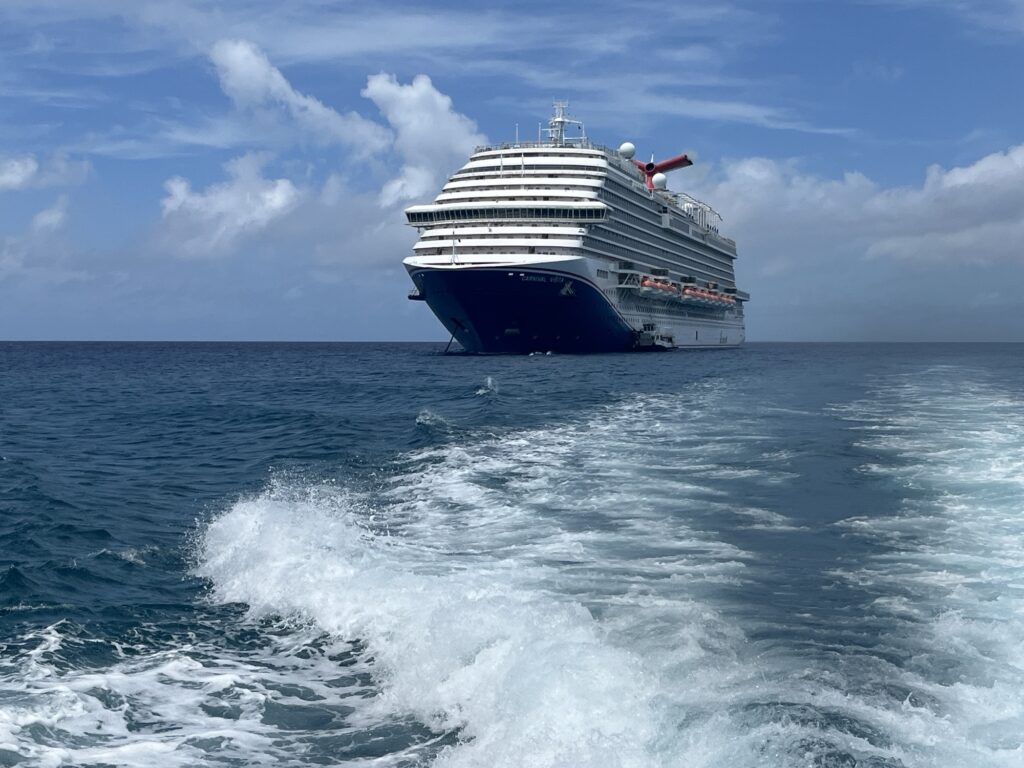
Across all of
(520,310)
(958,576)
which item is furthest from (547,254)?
(958,576)

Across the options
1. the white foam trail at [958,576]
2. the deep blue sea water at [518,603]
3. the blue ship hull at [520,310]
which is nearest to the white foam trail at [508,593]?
the deep blue sea water at [518,603]

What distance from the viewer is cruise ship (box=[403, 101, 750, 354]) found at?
66.4m

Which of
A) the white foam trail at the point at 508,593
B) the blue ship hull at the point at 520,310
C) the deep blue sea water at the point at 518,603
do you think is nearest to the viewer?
the deep blue sea water at the point at 518,603

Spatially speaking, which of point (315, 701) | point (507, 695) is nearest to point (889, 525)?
point (507, 695)

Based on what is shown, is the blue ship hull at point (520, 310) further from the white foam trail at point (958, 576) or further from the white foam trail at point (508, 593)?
the white foam trail at point (508, 593)

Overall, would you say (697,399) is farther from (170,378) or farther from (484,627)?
(170,378)

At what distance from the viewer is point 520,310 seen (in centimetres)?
6781

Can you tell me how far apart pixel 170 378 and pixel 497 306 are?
916 inches

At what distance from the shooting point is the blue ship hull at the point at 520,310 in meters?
64.9

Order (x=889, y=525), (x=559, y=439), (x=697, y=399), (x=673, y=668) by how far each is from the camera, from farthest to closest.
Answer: (x=697, y=399), (x=559, y=439), (x=889, y=525), (x=673, y=668)

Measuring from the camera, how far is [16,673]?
841cm

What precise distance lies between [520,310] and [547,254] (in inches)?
182

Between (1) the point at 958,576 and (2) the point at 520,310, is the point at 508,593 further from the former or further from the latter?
(2) the point at 520,310

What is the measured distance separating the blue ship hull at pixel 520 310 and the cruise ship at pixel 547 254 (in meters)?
0.10
